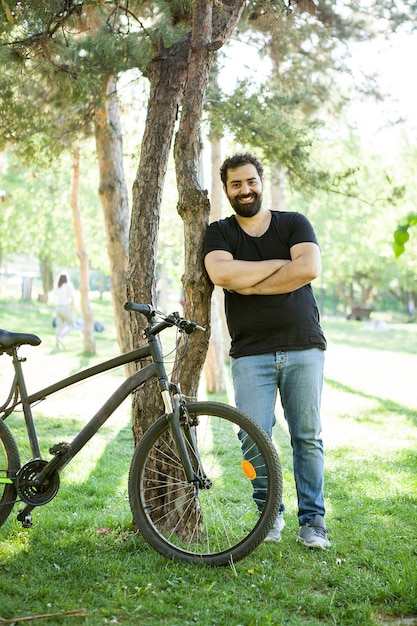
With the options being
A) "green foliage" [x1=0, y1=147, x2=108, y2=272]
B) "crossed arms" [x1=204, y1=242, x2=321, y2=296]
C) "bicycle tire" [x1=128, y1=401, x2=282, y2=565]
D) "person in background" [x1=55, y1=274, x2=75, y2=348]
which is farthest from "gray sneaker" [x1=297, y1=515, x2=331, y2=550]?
"green foliage" [x1=0, y1=147, x2=108, y2=272]

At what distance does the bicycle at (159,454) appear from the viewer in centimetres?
360

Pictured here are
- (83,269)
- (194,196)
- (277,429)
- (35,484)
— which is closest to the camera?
(35,484)

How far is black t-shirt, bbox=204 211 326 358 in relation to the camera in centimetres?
400

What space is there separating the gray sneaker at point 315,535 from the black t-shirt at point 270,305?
3.05ft

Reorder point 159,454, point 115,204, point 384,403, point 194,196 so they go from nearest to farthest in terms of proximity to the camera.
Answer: point 159,454 → point 194,196 → point 115,204 → point 384,403

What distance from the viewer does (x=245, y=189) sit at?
13.3ft

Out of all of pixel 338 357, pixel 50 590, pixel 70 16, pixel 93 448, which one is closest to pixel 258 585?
pixel 50 590

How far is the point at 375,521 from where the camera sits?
4742 millimetres

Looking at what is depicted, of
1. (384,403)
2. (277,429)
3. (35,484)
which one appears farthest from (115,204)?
(35,484)

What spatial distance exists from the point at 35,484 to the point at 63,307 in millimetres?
13918

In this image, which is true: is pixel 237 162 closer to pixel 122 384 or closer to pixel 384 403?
pixel 122 384

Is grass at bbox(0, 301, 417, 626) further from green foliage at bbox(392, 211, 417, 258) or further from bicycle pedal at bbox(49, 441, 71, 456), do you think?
green foliage at bbox(392, 211, 417, 258)

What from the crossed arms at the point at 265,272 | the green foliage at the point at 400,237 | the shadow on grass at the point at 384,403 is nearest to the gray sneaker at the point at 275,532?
the crossed arms at the point at 265,272

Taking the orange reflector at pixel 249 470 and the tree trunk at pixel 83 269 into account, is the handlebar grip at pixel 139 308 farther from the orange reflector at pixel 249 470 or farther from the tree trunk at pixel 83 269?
the tree trunk at pixel 83 269
